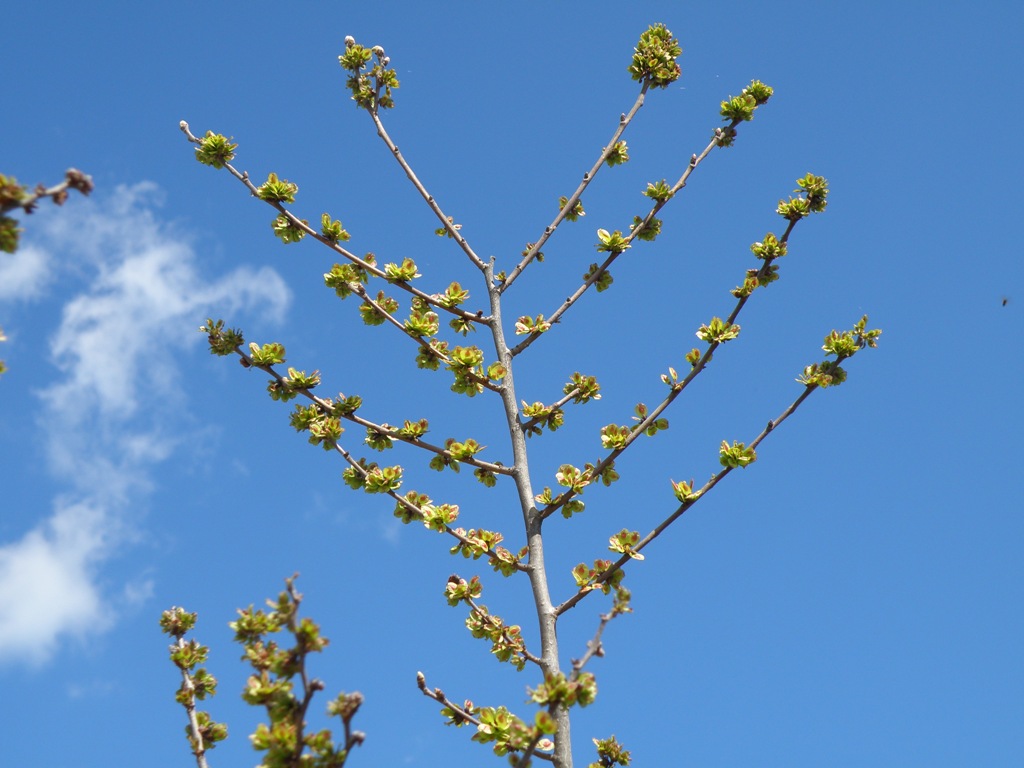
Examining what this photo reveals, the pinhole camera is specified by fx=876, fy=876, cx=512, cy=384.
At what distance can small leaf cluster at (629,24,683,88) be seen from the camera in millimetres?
6586

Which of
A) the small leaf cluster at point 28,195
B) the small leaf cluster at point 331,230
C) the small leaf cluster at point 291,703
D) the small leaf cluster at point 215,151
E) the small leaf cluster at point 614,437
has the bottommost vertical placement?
the small leaf cluster at point 291,703

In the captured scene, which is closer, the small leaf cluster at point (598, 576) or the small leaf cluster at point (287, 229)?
the small leaf cluster at point (598, 576)

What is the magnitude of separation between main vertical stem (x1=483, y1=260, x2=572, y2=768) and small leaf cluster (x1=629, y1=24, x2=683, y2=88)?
2.06 meters

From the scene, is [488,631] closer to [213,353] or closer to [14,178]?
[213,353]

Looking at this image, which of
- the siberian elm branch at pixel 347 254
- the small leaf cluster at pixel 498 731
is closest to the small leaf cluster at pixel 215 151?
the siberian elm branch at pixel 347 254

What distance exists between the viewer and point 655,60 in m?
6.57

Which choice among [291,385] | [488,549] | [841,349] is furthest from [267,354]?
[841,349]

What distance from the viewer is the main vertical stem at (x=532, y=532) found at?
431cm

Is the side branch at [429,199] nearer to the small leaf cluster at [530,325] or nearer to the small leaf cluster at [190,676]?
the small leaf cluster at [530,325]

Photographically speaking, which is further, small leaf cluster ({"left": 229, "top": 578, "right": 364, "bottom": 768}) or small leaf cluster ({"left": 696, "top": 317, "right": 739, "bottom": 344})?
small leaf cluster ({"left": 696, "top": 317, "right": 739, "bottom": 344})

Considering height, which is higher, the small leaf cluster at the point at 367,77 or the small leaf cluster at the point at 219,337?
the small leaf cluster at the point at 367,77

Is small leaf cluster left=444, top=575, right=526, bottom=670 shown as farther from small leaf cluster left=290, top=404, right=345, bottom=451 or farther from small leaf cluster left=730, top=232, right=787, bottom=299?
small leaf cluster left=730, top=232, right=787, bottom=299

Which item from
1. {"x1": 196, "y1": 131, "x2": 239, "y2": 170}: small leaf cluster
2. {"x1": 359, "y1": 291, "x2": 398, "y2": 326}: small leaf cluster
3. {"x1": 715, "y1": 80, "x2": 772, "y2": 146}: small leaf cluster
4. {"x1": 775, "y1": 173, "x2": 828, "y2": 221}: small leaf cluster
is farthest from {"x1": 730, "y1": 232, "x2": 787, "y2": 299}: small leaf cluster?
{"x1": 196, "y1": 131, "x2": 239, "y2": 170}: small leaf cluster

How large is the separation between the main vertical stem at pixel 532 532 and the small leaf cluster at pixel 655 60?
206cm
